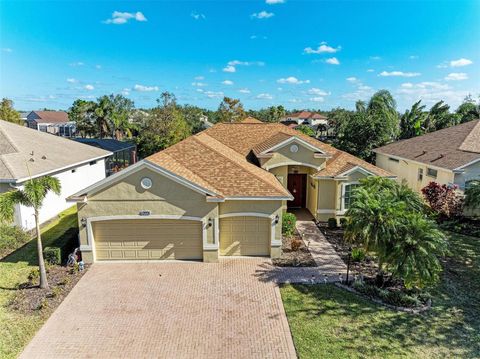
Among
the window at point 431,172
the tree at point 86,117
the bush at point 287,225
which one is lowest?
the bush at point 287,225

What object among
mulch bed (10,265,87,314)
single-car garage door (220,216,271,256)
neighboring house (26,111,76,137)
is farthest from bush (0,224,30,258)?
neighboring house (26,111,76,137)

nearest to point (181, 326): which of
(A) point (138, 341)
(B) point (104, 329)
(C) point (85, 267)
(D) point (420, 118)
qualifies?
(A) point (138, 341)

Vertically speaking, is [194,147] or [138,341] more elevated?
[194,147]

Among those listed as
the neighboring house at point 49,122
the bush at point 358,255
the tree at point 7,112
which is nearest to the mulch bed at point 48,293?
the bush at point 358,255

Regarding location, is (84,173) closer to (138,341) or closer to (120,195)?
(120,195)

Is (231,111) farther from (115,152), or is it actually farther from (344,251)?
(344,251)

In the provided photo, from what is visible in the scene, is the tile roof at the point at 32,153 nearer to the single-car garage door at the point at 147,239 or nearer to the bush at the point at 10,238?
the bush at the point at 10,238
